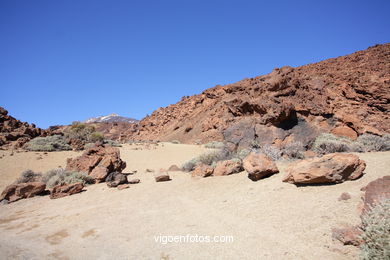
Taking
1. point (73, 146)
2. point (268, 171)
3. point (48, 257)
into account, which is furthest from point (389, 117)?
point (73, 146)

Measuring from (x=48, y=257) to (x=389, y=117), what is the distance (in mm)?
12651

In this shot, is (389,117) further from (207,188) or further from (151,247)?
(151,247)

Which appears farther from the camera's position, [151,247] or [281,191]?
[281,191]

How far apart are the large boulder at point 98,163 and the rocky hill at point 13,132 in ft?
32.1

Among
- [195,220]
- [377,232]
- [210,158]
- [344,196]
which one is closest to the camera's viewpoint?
[377,232]

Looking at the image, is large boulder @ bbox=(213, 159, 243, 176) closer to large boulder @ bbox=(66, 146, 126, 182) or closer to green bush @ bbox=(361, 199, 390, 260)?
large boulder @ bbox=(66, 146, 126, 182)

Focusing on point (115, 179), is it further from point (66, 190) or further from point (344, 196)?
point (344, 196)

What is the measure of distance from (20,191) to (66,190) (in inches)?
54.2

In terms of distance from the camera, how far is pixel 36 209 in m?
6.16

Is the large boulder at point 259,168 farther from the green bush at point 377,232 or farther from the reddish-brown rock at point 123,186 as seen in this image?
the reddish-brown rock at point 123,186

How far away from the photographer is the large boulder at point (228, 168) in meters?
6.79

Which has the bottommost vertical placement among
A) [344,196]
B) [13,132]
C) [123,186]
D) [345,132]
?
[344,196]

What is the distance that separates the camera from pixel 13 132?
18.5 metres

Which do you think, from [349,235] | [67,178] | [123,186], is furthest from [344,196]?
[67,178]
